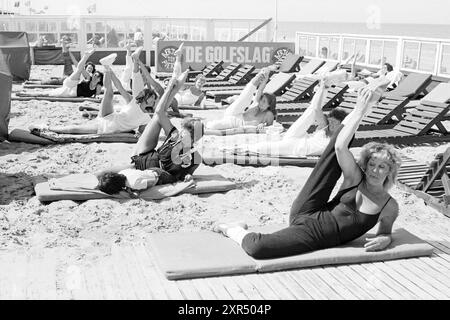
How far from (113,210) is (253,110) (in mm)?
4067

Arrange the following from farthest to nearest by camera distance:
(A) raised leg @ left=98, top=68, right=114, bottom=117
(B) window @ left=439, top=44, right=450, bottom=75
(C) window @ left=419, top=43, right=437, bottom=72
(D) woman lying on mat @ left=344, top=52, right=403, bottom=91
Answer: (C) window @ left=419, top=43, right=437, bottom=72, (B) window @ left=439, top=44, right=450, bottom=75, (D) woman lying on mat @ left=344, top=52, right=403, bottom=91, (A) raised leg @ left=98, top=68, right=114, bottom=117

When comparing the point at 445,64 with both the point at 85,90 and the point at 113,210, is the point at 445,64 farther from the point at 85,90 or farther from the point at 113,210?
the point at 113,210

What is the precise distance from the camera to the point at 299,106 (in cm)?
1155

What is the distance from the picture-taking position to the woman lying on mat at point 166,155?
5.91 metres

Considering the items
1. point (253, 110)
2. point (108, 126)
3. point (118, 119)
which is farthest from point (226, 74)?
point (108, 126)

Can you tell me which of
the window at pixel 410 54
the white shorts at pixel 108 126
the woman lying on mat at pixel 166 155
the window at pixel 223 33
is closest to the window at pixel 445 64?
the window at pixel 410 54

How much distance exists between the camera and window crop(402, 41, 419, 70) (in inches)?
623

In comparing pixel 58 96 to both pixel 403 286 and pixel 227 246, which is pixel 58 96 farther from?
pixel 403 286

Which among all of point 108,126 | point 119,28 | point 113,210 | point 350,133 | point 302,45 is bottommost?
point 113,210

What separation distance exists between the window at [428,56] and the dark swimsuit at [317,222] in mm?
12199

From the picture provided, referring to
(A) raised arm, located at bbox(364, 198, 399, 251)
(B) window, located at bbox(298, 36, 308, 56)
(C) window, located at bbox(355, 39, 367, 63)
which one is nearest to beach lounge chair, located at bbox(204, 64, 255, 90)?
(C) window, located at bbox(355, 39, 367, 63)

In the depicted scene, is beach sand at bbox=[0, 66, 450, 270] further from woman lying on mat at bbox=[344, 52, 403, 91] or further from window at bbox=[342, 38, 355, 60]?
window at bbox=[342, 38, 355, 60]

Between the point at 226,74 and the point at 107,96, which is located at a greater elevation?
the point at 107,96

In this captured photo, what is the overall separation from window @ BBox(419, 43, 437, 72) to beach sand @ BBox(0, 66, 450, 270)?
9.56 meters
